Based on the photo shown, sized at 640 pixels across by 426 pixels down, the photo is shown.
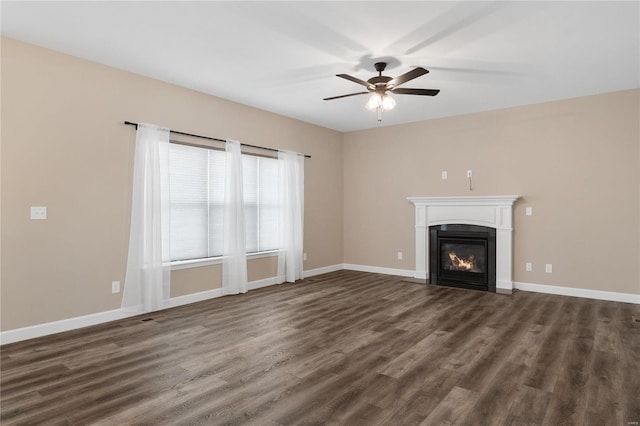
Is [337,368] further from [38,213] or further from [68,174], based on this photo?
[68,174]

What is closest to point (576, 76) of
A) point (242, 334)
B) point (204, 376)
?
point (242, 334)

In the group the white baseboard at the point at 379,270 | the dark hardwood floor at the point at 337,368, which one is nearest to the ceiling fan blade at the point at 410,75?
the dark hardwood floor at the point at 337,368

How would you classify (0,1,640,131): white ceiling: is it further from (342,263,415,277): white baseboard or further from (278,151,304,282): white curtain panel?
(342,263,415,277): white baseboard

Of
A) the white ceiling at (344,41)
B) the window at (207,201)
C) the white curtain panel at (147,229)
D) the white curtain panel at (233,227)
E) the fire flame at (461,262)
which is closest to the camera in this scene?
the white ceiling at (344,41)

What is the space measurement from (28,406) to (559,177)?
21.0ft

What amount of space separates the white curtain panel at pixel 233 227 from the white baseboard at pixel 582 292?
4245 mm

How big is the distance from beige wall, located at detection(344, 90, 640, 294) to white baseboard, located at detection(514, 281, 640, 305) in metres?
0.06

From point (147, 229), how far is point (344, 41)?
3.03 meters

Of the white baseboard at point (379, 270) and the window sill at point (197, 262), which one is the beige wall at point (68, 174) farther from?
the white baseboard at point (379, 270)

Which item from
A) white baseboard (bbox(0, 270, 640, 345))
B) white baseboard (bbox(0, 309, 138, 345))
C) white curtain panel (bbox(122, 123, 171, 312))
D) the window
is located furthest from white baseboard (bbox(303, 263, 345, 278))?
white baseboard (bbox(0, 309, 138, 345))

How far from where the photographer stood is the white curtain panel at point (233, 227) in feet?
17.4

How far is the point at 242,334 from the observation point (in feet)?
12.1

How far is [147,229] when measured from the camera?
4355mm

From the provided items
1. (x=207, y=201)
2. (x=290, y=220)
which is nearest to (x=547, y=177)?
(x=290, y=220)
